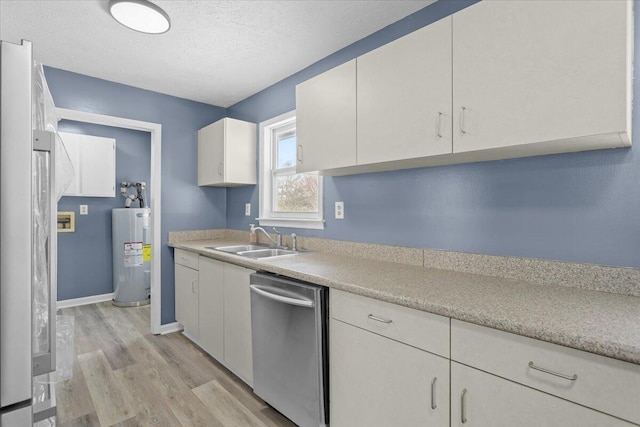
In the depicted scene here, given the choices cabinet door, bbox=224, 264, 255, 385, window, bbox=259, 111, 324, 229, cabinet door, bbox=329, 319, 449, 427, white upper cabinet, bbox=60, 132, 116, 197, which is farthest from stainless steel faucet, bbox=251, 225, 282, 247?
white upper cabinet, bbox=60, 132, 116, 197

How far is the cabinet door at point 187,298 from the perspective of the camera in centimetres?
287

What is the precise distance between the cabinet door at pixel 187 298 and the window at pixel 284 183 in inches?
32.7

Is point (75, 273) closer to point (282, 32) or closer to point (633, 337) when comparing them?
point (282, 32)

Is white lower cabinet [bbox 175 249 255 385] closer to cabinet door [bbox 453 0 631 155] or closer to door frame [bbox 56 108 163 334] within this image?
door frame [bbox 56 108 163 334]

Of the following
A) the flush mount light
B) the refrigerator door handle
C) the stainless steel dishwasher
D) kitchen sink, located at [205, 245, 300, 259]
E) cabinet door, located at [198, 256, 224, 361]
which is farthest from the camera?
kitchen sink, located at [205, 245, 300, 259]

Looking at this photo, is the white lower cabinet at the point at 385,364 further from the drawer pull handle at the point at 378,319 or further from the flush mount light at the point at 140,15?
the flush mount light at the point at 140,15

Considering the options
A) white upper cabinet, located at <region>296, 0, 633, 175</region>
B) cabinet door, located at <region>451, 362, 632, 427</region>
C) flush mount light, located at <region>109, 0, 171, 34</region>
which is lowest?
cabinet door, located at <region>451, 362, 632, 427</region>

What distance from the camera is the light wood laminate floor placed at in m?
1.89

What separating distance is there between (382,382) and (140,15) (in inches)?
93.2

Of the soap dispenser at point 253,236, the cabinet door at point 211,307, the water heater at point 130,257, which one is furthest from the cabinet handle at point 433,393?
the water heater at point 130,257

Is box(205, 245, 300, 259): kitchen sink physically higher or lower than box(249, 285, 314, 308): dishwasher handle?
higher

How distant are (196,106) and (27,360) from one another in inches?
127

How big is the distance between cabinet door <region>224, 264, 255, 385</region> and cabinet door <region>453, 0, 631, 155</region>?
5.25 ft

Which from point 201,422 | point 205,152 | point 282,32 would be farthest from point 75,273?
point 282,32
